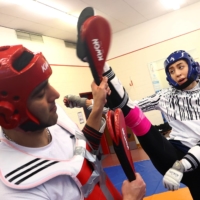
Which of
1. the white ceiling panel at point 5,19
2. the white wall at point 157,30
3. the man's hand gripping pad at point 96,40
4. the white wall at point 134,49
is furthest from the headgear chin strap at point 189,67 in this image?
the white wall at point 157,30

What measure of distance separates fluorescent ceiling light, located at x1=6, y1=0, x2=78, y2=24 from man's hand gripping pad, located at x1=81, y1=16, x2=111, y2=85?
3.43 m

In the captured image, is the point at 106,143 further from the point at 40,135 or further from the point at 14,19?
the point at 40,135

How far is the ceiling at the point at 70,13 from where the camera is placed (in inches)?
163

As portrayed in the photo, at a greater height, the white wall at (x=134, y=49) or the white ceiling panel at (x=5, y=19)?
the white ceiling panel at (x=5, y=19)

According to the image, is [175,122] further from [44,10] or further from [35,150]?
[44,10]

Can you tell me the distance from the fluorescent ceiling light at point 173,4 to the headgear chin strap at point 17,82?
5.18 meters

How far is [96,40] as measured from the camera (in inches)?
34.7

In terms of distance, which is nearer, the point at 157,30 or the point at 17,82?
the point at 17,82

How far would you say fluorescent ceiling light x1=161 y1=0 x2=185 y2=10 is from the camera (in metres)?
5.42

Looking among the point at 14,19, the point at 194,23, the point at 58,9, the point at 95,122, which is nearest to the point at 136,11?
the point at 194,23

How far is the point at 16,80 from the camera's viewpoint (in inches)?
35.5

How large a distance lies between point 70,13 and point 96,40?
166 inches

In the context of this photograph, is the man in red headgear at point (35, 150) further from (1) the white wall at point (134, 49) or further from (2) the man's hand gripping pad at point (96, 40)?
(1) the white wall at point (134, 49)

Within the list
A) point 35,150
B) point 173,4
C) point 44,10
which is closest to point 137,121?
point 35,150
